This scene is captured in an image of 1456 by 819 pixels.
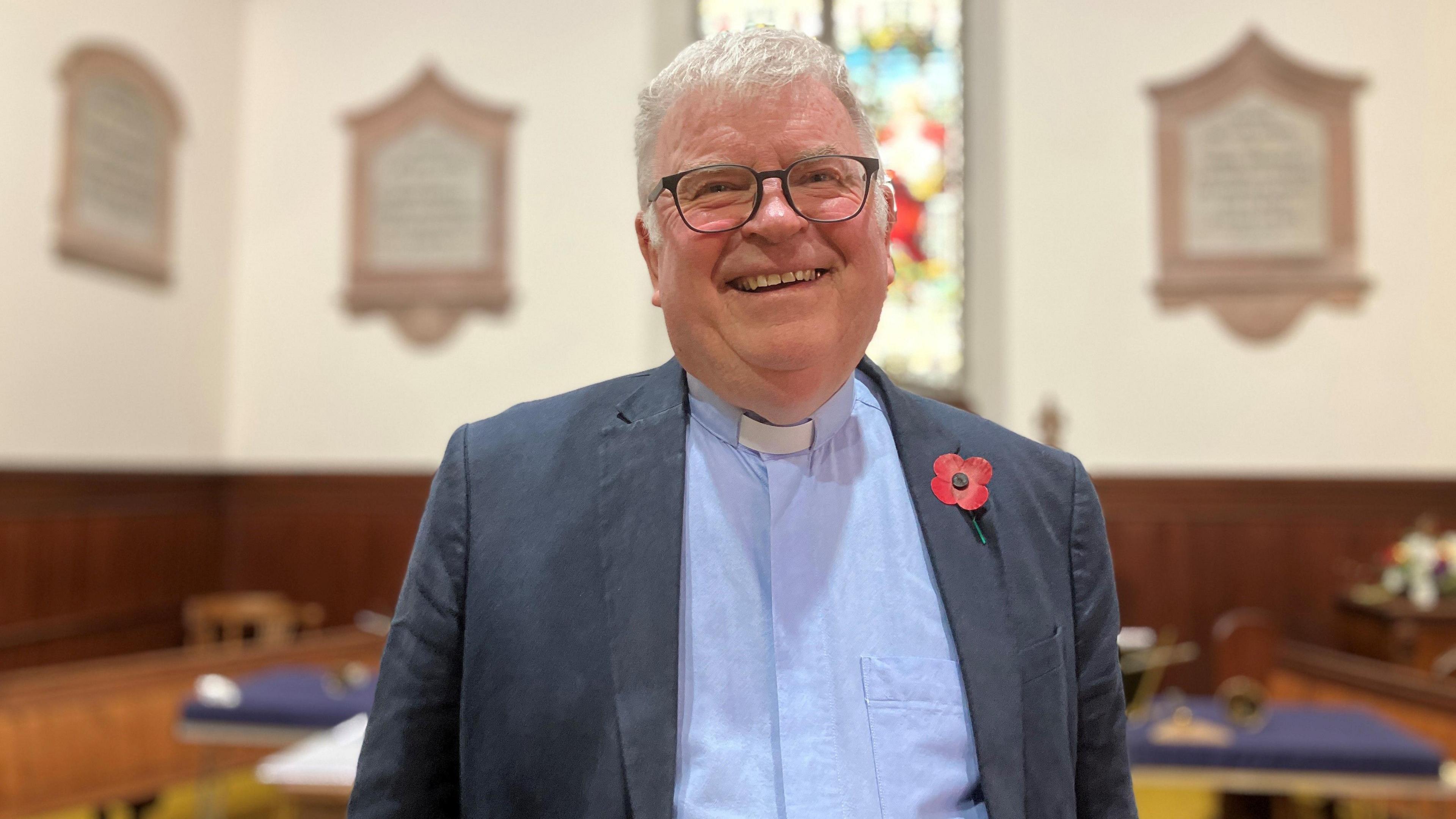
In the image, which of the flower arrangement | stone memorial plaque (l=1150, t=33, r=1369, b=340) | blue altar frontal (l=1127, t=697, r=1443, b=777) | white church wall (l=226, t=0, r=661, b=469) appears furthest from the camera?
white church wall (l=226, t=0, r=661, b=469)

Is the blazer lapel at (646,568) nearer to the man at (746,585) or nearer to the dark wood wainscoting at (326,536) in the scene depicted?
the man at (746,585)

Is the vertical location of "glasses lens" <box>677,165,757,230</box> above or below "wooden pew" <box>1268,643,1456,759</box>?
above

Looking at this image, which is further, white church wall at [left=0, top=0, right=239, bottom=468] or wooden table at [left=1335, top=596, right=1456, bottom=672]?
white church wall at [left=0, top=0, right=239, bottom=468]

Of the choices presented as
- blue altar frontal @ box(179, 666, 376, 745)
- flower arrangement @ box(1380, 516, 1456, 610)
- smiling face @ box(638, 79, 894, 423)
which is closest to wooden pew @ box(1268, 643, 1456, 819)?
flower arrangement @ box(1380, 516, 1456, 610)

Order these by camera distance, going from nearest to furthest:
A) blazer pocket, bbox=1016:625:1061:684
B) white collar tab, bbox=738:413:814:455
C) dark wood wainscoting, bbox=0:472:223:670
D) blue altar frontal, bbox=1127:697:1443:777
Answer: blazer pocket, bbox=1016:625:1061:684 < white collar tab, bbox=738:413:814:455 < blue altar frontal, bbox=1127:697:1443:777 < dark wood wainscoting, bbox=0:472:223:670

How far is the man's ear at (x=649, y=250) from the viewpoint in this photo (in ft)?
3.97

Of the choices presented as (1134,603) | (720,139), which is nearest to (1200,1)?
(1134,603)

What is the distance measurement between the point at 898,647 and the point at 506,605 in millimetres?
408

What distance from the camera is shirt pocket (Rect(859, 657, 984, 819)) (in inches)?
43.4

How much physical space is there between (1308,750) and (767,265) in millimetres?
3206

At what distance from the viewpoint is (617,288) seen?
765 centimetres

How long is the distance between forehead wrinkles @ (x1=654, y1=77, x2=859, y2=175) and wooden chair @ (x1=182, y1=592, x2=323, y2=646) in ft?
21.4

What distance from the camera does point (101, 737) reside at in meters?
4.35

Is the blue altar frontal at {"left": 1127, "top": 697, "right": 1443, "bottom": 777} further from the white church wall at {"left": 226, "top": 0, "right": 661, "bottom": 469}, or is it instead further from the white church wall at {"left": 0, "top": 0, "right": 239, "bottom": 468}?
the white church wall at {"left": 0, "top": 0, "right": 239, "bottom": 468}
